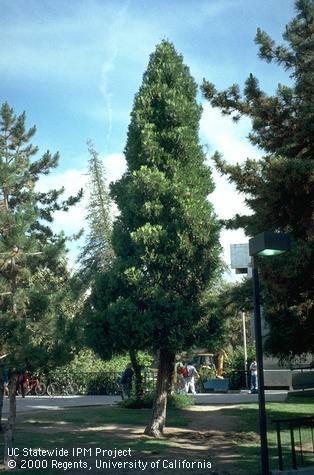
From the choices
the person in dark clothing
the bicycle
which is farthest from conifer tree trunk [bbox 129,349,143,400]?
the bicycle

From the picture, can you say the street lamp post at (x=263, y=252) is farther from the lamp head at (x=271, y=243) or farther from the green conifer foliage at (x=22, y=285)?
the green conifer foliage at (x=22, y=285)

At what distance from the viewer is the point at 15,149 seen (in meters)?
20.3

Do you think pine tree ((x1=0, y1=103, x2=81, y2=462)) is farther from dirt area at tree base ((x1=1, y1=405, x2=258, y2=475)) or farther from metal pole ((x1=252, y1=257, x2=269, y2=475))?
metal pole ((x1=252, y1=257, x2=269, y2=475))

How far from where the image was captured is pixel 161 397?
551 inches

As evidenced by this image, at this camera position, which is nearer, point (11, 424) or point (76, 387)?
point (11, 424)

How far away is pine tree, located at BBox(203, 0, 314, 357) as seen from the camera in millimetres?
11859

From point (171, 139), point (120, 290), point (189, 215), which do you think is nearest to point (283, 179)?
point (189, 215)

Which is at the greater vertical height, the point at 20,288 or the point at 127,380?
the point at 20,288

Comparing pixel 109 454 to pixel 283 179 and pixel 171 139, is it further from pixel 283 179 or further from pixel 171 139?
pixel 171 139

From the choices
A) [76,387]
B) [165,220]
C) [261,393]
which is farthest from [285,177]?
[76,387]

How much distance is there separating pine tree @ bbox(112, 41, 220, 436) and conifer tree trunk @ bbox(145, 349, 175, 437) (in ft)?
0.08

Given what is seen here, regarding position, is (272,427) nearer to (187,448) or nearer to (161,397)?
(161,397)

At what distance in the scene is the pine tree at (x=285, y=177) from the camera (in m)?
11.9

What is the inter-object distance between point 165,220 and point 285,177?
11.7 feet
